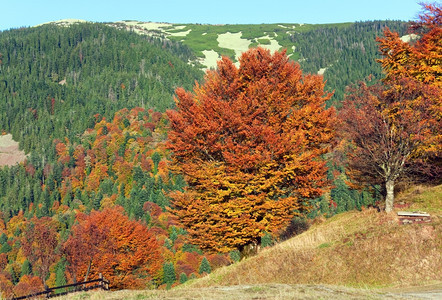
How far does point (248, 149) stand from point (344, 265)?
794cm

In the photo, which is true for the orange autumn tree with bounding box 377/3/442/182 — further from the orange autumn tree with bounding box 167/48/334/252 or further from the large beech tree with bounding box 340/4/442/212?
the orange autumn tree with bounding box 167/48/334/252

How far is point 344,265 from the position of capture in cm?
1805

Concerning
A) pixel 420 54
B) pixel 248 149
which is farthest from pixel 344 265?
pixel 420 54

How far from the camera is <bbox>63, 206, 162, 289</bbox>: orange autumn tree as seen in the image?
57.4 metres

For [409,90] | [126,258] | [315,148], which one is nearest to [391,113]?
[409,90]

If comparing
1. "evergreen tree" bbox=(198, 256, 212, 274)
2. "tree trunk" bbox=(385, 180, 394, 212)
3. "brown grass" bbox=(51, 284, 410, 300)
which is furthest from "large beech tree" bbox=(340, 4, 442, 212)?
"evergreen tree" bbox=(198, 256, 212, 274)

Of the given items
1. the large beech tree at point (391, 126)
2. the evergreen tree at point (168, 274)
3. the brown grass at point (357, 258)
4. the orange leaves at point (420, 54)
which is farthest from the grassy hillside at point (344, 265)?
the evergreen tree at point (168, 274)

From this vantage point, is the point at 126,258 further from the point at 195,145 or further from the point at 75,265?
the point at 195,145

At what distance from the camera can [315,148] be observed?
83.4 feet

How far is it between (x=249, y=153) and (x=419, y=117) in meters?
8.75

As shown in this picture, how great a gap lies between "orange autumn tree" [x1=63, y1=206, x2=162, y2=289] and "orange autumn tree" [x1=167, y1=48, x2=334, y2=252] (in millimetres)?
36180

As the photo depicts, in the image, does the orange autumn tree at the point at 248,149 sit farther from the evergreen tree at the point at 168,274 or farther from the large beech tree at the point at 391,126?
the evergreen tree at the point at 168,274

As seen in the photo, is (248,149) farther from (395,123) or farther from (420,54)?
(420,54)

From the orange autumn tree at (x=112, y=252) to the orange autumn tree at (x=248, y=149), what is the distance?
3618 centimetres
